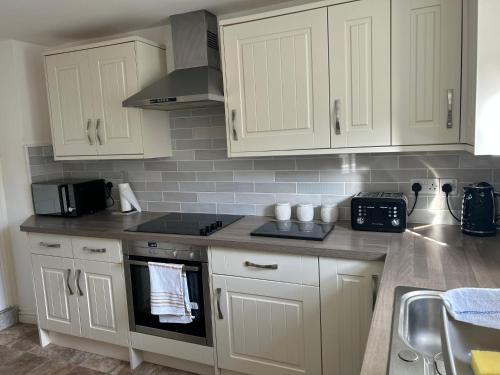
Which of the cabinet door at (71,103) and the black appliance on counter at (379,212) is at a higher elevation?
the cabinet door at (71,103)

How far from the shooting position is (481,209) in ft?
6.18

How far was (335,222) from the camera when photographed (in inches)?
90.8

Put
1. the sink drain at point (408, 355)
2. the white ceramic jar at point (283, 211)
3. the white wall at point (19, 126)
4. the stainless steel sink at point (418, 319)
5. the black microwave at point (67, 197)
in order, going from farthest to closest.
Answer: the white wall at point (19, 126), the black microwave at point (67, 197), the white ceramic jar at point (283, 211), the stainless steel sink at point (418, 319), the sink drain at point (408, 355)

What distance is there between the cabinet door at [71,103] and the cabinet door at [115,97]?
0.07 m

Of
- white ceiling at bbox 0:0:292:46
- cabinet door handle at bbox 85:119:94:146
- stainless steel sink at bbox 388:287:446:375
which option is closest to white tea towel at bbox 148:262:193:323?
cabinet door handle at bbox 85:119:94:146

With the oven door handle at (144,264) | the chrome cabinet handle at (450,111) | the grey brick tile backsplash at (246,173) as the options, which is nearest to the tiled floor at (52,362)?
the oven door handle at (144,264)

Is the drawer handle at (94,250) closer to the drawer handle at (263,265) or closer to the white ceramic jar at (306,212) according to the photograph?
the drawer handle at (263,265)

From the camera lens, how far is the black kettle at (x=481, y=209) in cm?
187

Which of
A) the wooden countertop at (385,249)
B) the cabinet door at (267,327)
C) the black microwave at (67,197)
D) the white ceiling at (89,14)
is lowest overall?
the cabinet door at (267,327)

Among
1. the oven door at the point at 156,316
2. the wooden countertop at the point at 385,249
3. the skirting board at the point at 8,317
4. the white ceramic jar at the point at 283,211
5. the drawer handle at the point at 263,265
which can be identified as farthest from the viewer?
the skirting board at the point at 8,317

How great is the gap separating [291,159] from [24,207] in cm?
213

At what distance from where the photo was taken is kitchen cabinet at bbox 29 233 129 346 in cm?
244

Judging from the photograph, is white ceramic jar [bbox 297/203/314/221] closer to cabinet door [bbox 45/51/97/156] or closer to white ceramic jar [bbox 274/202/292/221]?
white ceramic jar [bbox 274/202/292/221]

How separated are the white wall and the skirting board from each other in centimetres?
20
